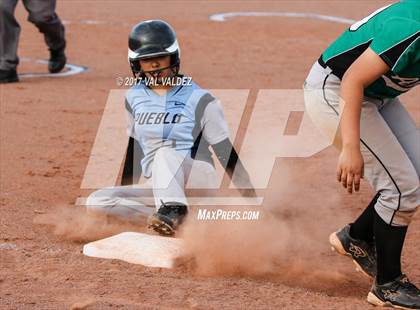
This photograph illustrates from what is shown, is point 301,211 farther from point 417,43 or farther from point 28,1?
point 28,1

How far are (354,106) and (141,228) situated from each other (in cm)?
229

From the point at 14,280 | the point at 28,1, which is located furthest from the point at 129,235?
the point at 28,1

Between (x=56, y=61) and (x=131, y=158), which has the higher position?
(x=131, y=158)

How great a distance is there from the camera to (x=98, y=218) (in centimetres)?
634

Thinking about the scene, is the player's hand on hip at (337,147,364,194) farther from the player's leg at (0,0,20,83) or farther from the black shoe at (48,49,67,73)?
the black shoe at (48,49,67,73)

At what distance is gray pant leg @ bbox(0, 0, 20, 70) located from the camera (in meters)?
10.4

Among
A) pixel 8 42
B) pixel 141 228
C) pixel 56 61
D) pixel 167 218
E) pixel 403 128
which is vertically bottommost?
pixel 56 61

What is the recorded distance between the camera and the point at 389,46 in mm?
4281

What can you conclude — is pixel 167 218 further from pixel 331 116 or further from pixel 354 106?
pixel 354 106

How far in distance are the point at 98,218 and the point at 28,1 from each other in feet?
16.3

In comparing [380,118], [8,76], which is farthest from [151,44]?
[8,76]

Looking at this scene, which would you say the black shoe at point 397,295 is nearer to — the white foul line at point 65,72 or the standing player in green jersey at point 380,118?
the standing player in green jersey at point 380,118

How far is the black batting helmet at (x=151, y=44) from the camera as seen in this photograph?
6109 millimetres

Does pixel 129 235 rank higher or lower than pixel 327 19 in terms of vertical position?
higher
